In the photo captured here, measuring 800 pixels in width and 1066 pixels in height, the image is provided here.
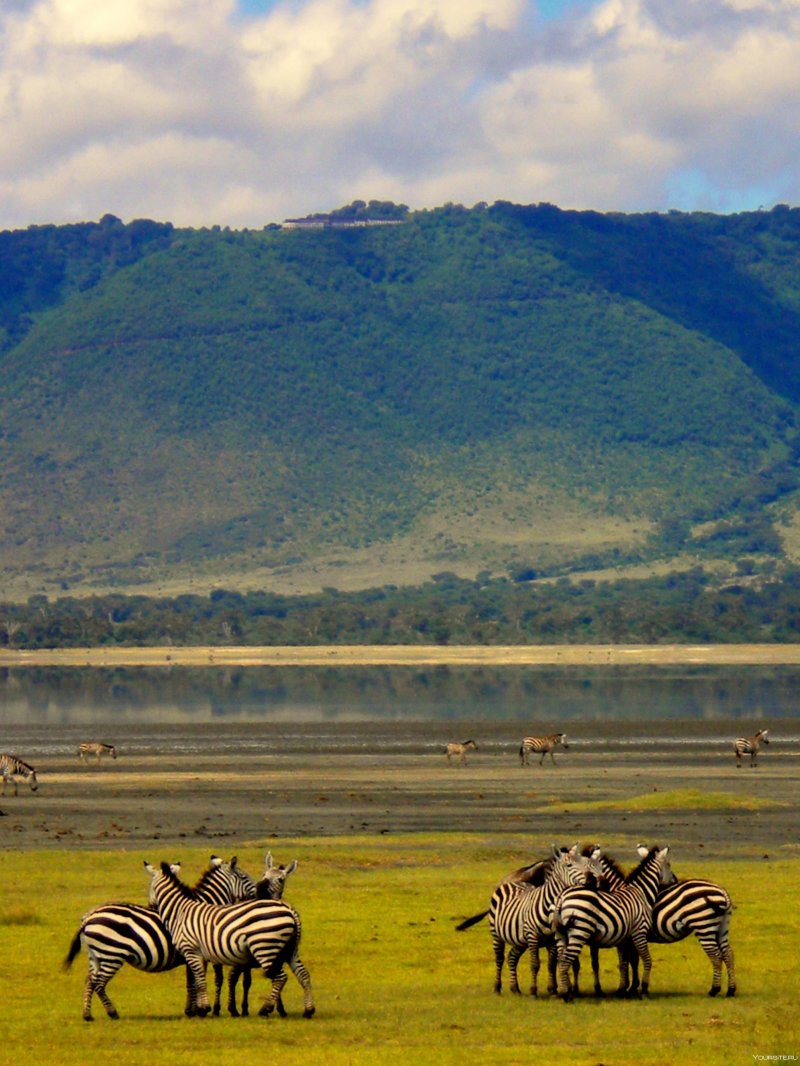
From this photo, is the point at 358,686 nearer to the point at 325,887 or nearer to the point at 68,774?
the point at 68,774

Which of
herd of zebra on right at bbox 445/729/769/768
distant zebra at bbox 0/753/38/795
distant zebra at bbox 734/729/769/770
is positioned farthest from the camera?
herd of zebra on right at bbox 445/729/769/768

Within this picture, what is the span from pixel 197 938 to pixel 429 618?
11868 centimetres

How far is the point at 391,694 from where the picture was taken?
81.6 meters

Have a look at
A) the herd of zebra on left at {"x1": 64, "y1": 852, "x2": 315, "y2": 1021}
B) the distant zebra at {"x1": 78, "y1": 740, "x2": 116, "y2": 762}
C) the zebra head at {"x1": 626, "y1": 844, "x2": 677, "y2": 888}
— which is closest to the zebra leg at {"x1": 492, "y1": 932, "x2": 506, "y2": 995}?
the zebra head at {"x1": 626, "y1": 844, "x2": 677, "y2": 888}

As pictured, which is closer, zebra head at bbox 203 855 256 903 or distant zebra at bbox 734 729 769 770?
zebra head at bbox 203 855 256 903

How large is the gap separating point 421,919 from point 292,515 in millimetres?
162169

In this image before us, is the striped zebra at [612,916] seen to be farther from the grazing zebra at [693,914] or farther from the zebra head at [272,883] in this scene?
the zebra head at [272,883]

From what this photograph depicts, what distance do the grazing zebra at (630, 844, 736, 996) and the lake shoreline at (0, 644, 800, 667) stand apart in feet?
287

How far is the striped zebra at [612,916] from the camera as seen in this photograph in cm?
1580

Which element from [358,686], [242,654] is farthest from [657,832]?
[242,654]

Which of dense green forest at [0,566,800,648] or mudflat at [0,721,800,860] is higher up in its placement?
dense green forest at [0,566,800,648]

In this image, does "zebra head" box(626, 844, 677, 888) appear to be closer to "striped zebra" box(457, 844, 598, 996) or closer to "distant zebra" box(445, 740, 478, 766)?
"striped zebra" box(457, 844, 598, 996)

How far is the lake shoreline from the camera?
108 metres

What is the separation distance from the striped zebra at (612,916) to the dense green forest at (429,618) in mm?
107719
